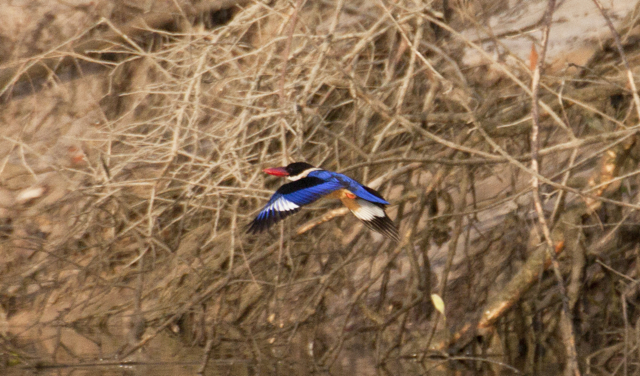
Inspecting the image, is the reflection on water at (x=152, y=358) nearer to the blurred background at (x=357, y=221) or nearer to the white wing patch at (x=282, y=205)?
the blurred background at (x=357, y=221)

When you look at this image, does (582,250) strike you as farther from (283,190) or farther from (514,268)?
(283,190)

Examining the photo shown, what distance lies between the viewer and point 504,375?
3.87m

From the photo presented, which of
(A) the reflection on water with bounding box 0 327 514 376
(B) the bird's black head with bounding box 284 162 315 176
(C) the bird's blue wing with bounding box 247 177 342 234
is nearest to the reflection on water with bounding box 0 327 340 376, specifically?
(A) the reflection on water with bounding box 0 327 514 376

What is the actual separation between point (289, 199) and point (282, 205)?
0.15ft

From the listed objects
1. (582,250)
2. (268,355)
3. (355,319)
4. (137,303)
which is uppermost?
(582,250)

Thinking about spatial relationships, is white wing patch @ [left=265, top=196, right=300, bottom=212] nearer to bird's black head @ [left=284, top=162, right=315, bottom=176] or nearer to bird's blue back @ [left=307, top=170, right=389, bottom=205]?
bird's blue back @ [left=307, top=170, right=389, bottom=205]

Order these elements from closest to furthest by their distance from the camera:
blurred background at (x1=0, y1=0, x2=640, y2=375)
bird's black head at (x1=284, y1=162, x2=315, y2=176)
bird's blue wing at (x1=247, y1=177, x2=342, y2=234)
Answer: bird's blue wing at (x1=247, y1=177, x2=342, y2=234) < bird's black head at (x1=284, y1=162, x2=315, y2=176) < blurred background at (x1=0, y1=0, x2=640, y2=375)

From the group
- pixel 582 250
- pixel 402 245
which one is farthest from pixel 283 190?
pixel 582 250

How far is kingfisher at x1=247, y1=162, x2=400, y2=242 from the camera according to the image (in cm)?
297

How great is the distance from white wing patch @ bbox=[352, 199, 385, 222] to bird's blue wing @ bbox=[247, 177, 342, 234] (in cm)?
34

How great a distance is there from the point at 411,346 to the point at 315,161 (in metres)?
1.13

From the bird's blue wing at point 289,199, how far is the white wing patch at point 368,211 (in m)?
0.34

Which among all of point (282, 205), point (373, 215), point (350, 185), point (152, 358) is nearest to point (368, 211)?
point (373, 215)

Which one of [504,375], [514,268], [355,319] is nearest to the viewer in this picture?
[504,375]
